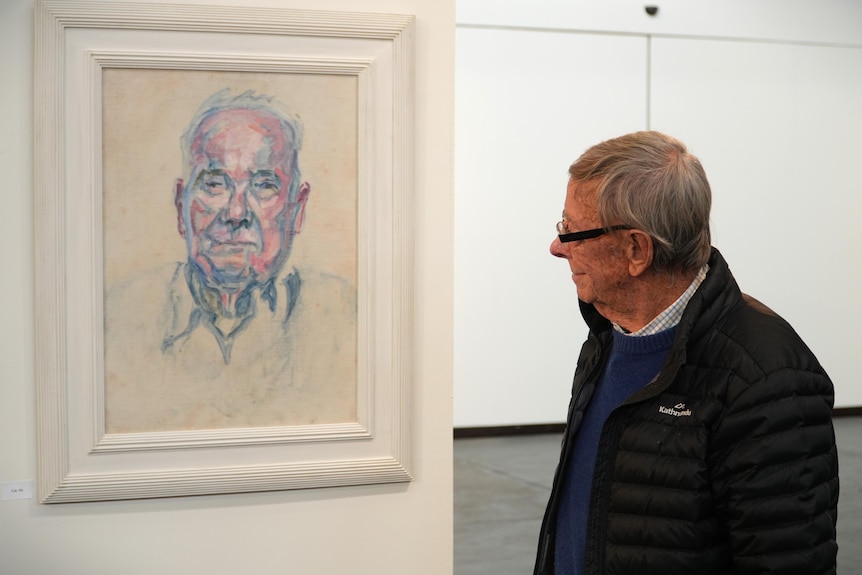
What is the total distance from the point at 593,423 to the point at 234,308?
109 centimetres

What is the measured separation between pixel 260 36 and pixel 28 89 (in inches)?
23.2

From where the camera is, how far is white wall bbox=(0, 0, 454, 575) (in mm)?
2316

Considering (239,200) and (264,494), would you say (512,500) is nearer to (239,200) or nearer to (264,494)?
(264,494)

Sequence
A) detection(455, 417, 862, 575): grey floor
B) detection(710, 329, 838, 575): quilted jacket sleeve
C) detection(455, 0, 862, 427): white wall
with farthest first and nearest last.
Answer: detection(455, 0, 862, 427): white wall, detection(455, 417, 862, 575): grey floor, detection(710, 329, 838, 575): quilted jacket sleeve

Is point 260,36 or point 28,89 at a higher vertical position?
point 260,36

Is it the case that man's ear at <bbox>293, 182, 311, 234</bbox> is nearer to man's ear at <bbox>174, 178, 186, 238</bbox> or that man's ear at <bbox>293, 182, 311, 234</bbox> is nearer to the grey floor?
man's ear at <bbox>174, 178, 186, 238</bbox>

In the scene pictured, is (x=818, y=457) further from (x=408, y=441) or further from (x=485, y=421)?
(x=485, y=421)

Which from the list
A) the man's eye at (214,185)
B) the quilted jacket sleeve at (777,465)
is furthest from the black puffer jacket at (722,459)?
the man's eye at (214,185)

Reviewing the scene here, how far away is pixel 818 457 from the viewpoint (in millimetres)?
1439

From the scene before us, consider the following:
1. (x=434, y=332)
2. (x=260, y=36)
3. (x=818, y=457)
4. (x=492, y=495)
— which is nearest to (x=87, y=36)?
(x=260, y=36)

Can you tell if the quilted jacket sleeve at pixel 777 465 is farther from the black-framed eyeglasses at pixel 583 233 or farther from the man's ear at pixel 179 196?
the man's ear at pixel 179 196

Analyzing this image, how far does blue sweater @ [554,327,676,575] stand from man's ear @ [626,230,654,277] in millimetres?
126

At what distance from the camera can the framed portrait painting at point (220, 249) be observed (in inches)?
91.4

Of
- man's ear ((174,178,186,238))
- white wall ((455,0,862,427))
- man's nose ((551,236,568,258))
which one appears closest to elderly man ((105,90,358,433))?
man's ear ((174,178,186,238))
